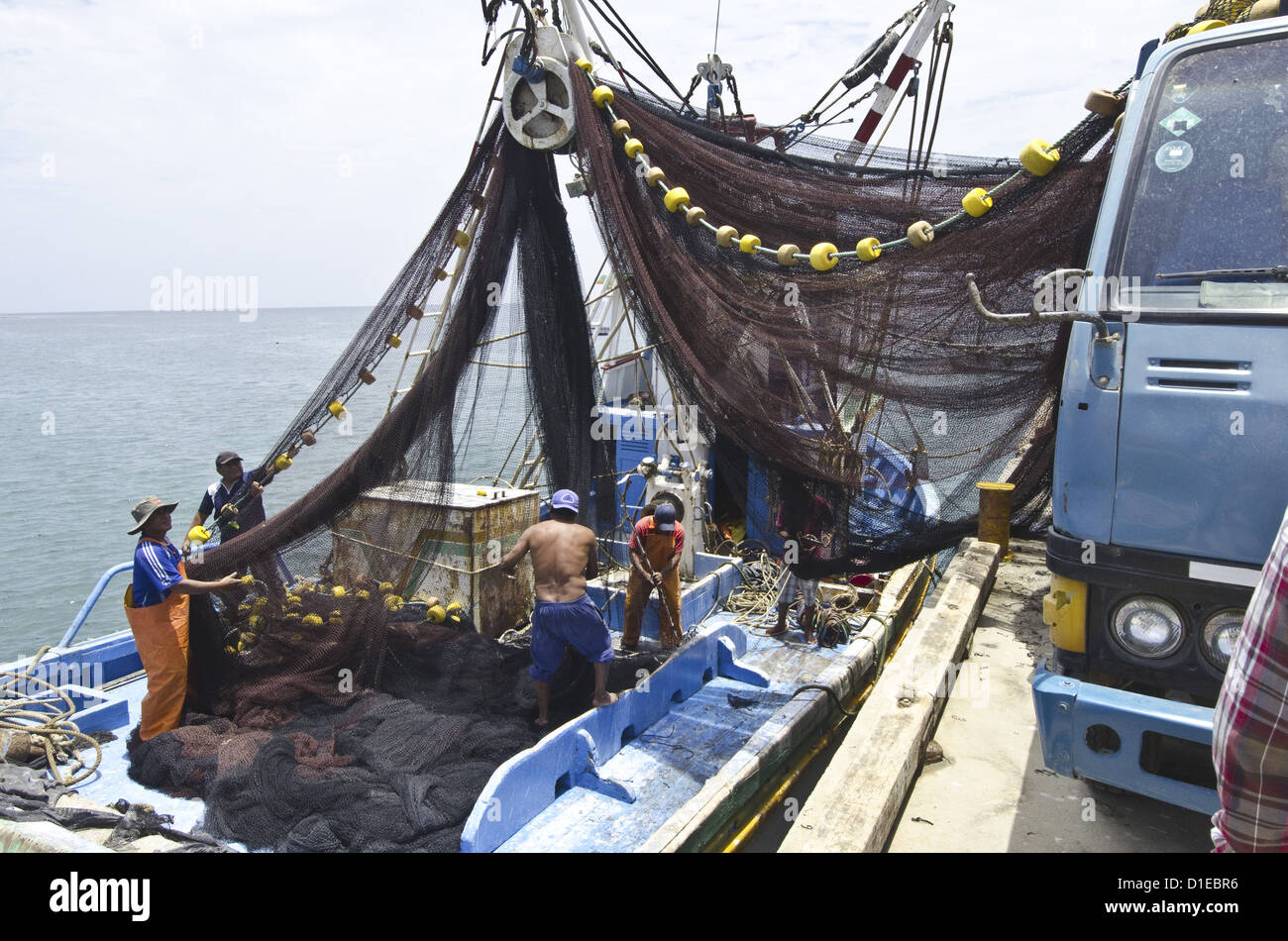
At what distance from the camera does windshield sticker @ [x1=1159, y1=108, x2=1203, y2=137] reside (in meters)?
2.70

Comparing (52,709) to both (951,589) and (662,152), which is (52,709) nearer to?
(662,152)

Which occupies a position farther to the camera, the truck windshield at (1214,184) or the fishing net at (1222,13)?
the fishing net at (1222,13)

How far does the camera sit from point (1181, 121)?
2.71 meters

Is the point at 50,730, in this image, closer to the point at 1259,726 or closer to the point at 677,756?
the point at 677,756

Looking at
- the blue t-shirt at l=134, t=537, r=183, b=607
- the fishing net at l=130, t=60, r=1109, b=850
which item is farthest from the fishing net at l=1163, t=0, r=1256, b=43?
the blue t-shirt at l=134, t=537, r=183, b=607

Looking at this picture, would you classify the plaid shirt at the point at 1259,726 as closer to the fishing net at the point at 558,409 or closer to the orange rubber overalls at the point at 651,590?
the fishing net at the point at 558,409

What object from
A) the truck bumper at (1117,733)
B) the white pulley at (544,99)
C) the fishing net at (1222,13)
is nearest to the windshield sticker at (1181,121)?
the fishing net at (1222,13)

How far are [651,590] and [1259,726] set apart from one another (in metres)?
5.16

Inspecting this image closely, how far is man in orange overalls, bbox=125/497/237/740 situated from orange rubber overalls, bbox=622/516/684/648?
274cm

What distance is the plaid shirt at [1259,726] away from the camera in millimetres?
1165

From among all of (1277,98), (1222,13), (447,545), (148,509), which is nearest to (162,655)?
(148,509)

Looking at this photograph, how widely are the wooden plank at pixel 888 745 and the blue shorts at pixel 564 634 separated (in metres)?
1.96

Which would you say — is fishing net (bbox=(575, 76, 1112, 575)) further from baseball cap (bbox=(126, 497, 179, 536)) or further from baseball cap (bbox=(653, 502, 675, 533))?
baseball cap (bbox=(126, 497, 179, 536))

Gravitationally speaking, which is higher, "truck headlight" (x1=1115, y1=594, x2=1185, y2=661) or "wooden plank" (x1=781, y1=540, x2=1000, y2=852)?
"truck headlight" (x1=1115, y1=594, x2=1185, y2=661)
